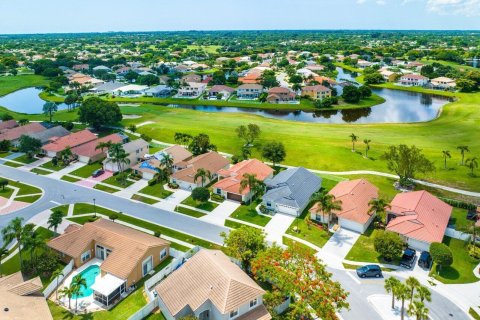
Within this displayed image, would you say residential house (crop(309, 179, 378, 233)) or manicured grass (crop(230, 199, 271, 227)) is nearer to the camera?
residential house (crop(309, 179, 378, 233))

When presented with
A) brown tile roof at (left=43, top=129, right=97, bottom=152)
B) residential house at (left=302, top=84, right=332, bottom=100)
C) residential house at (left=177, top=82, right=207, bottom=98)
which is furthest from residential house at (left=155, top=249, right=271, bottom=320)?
residential house at (left=177, top=82, right=207, bottom=98)

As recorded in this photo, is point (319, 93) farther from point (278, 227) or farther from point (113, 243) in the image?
point (113, 243)

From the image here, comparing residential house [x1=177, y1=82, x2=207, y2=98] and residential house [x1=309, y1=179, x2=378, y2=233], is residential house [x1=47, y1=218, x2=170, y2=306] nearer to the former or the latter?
residential house [x1=309, y1=179, x2=378, y2=233]

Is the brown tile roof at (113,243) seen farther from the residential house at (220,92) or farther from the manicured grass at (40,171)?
the residential house at (220,92)

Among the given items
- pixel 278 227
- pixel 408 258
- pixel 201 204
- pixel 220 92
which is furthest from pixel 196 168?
pixel 220 92

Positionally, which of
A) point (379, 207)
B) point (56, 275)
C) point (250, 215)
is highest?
point (379, 207)

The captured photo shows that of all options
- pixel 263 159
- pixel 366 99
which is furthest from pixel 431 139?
pixel 366 99

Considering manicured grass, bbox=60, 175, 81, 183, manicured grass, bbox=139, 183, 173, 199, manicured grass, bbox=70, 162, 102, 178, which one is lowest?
manicured grass, bbox=139, 183, 173, 199
